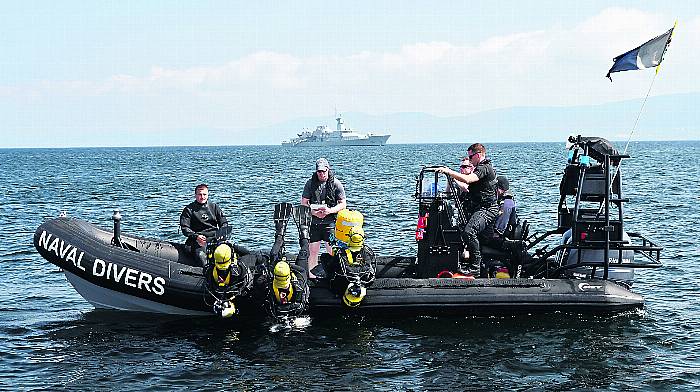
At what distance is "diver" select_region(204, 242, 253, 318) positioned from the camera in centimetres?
1115

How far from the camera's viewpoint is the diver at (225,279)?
1115 cm

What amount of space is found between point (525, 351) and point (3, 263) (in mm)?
11297

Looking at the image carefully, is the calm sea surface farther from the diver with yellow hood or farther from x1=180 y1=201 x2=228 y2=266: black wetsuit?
x1=180 y1=201 x2=228 y2=266: black wetsuit

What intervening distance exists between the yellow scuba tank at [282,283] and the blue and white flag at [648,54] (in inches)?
232

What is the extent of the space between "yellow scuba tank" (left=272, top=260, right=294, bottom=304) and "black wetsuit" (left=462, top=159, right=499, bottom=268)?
2621mm

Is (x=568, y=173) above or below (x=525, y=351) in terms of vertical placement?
above

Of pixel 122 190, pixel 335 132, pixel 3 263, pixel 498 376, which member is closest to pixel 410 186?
pixel 122 190

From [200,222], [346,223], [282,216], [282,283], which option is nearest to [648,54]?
[346,223]

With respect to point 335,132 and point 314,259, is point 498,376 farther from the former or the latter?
point 335,132

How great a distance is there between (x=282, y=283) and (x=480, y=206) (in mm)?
3145

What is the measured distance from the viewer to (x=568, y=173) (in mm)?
12109

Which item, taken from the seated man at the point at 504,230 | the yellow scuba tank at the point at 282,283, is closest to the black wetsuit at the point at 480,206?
the seated man at the point at 504,230

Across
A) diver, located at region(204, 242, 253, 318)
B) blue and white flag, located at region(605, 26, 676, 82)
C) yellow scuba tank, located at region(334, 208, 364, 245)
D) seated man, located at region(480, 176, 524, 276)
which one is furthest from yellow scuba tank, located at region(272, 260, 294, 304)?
blue and white flag, located at region(605, 26, 676, 82)

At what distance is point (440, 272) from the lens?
1230 centimetres
